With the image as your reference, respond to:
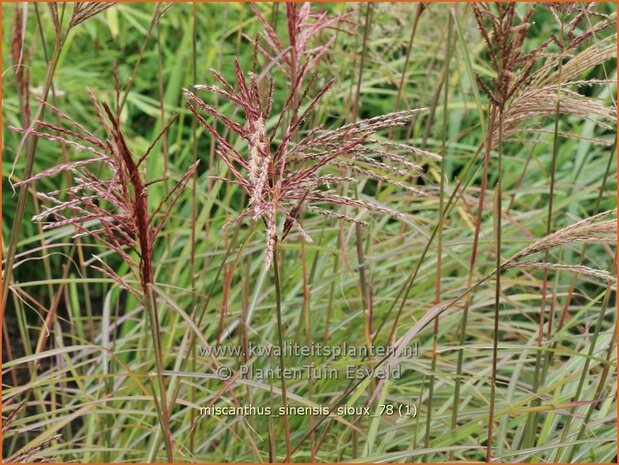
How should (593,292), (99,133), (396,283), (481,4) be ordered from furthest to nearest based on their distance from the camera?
(99,133) < (593,292) < (396,283) < (481,4)

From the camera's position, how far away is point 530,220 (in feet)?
7.22

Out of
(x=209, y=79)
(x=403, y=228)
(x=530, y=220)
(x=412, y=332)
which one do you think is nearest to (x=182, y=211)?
(x=209, y=79)

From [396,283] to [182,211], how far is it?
1.21 m

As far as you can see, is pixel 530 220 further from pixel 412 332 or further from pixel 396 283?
pixel 412 332

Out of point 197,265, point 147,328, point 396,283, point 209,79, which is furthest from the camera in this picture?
point 209,79

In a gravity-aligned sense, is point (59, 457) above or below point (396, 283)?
below

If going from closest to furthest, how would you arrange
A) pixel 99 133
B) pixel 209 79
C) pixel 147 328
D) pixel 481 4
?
pixel 481 4
pixel 147 328
pixel 209 79
pixel 99 133

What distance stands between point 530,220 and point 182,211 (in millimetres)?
1359

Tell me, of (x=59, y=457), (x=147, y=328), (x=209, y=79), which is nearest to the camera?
(x=59, y=457)

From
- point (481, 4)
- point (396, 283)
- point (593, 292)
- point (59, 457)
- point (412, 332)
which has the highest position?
point (481, 4)

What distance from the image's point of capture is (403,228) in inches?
85.9

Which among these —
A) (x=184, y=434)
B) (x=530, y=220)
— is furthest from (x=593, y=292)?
(x=184, y=434)

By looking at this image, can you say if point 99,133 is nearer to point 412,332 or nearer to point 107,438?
point 107,438

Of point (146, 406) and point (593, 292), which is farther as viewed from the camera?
point (593, 292)
